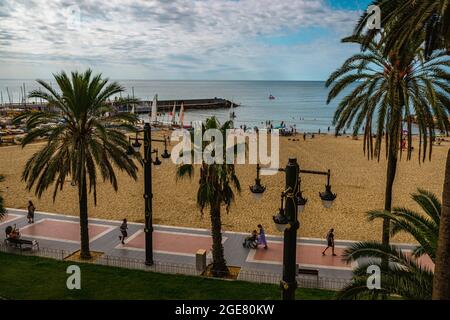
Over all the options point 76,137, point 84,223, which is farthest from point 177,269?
point 76,137

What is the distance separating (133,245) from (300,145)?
1585 inches

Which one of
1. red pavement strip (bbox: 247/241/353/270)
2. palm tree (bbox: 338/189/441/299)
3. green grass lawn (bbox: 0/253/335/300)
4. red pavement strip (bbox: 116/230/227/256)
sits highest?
palm tree (bbox: 338/189/441/299)

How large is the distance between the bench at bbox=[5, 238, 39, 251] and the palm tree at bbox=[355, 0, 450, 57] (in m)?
15.5

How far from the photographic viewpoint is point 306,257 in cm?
1664

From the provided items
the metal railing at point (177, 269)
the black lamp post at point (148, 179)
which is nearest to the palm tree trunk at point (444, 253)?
the metal railing at point (177, 269)

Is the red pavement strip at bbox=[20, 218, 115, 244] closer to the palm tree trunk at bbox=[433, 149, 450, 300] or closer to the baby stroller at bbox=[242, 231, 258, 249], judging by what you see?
the baby stroller at bbox=[242, 231, 258, 249]

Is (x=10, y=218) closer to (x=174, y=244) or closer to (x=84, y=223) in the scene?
(x=84, y=223)

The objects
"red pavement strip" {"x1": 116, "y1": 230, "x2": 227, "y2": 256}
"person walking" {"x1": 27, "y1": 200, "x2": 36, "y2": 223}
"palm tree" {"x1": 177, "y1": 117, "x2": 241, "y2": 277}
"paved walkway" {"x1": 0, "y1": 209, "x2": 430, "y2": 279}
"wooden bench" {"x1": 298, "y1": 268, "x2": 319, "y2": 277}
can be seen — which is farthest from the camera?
"person walking" {"x1": 27, "y1": 200, "x2": 36, "y2": 223}

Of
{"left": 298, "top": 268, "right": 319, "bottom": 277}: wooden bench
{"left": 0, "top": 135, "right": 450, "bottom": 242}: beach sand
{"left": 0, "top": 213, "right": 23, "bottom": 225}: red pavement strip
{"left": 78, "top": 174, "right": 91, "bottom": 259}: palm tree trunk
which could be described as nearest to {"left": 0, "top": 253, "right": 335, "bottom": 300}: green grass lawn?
{"left": 298, "top": 268, "right": 319, "bottom": 277}: wooden bench

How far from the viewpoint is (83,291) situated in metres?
12.5

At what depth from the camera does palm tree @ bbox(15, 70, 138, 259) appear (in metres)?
14.9
